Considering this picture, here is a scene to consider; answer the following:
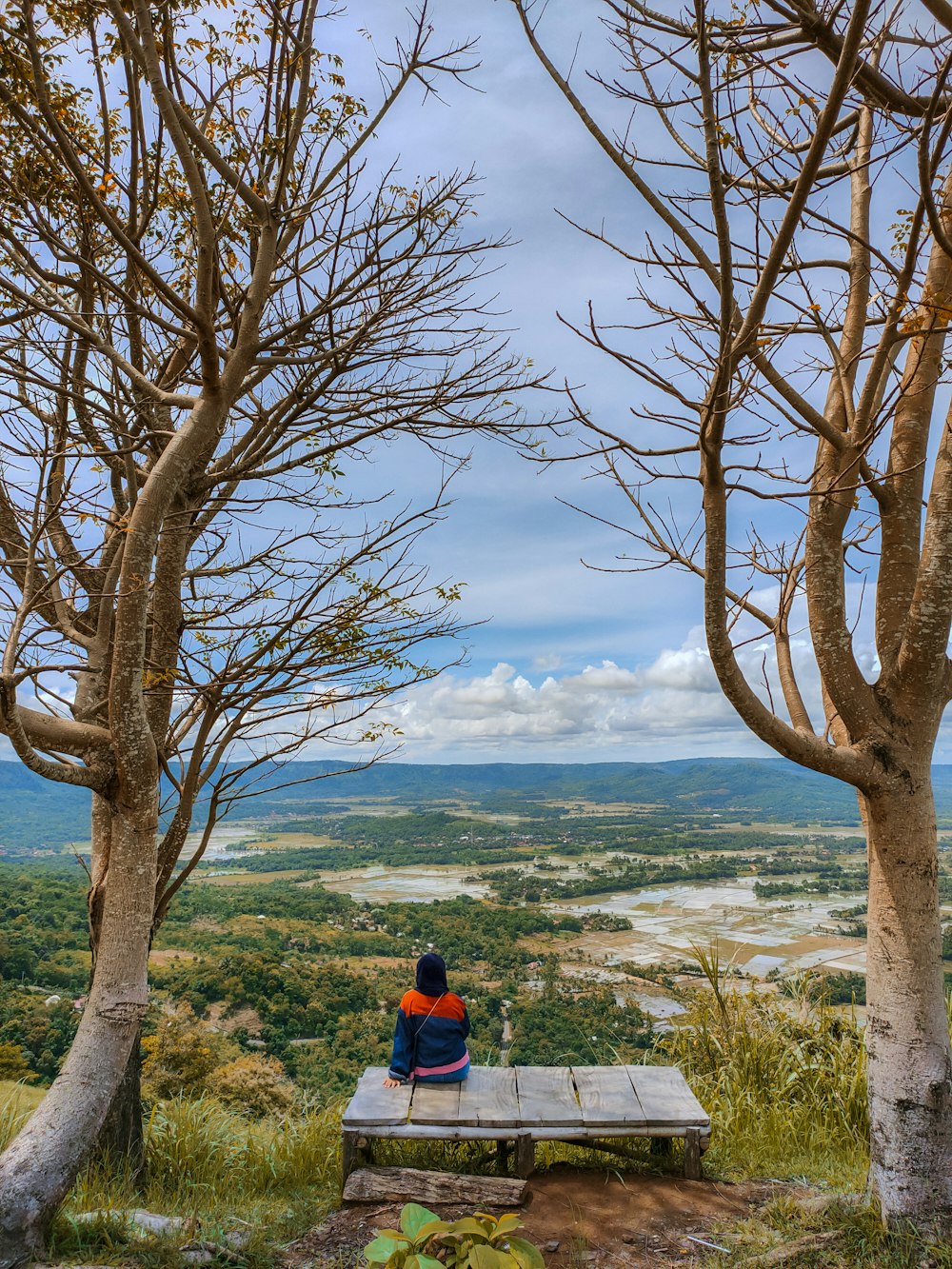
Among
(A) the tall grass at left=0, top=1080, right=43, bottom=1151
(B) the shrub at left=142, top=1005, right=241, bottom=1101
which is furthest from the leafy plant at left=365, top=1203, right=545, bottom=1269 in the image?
(B) the shrub at left=142, top=1005, right=241, bottom=1101

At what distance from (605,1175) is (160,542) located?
153 inches

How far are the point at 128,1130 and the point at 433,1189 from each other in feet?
5.13

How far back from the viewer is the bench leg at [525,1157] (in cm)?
333

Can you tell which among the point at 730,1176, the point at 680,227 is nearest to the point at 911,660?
the point at 680,227

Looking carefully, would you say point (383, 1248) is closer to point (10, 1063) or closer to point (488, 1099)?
point (488, 1099)

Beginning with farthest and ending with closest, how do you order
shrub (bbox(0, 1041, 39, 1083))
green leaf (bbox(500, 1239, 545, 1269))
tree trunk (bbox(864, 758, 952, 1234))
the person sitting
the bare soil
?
1. shrub (bbox(0, 1041, 39, 1083))
2. the person sitting
3. the bare soil
4. tree trunk (bbox(864, 758, 952, 1234))
5. green leaf (bbox(500, 1239, 545, 1269))

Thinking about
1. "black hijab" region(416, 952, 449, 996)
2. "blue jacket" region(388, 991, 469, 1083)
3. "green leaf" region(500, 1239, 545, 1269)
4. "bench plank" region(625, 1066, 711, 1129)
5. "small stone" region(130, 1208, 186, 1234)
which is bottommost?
"small stone" region(130, 1208, 186, 1234)

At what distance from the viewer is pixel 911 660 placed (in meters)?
2.93

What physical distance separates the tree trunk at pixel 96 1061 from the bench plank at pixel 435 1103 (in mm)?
1298

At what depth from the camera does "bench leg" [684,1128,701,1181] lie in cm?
338

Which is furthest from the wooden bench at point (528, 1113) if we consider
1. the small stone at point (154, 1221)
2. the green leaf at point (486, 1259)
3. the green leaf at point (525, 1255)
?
the green leaf at point (486, 1259)

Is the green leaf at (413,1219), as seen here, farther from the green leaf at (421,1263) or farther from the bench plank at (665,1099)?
the bench plank at (665,1099)

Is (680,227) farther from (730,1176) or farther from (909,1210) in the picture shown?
(730,1176)

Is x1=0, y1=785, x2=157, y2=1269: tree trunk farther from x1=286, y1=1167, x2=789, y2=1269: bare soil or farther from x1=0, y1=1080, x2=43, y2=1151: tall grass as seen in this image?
x1=286, y1=1167, x2=789, y2=1269: bare soil
